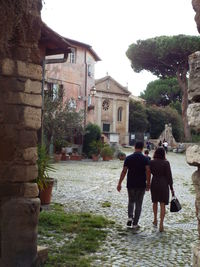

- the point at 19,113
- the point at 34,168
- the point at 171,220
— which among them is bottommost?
the point at 171,220

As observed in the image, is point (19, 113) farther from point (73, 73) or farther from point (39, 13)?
point (73, 73)

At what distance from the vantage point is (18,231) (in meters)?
4.46

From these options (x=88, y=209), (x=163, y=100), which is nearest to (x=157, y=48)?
(x=163, y=100)

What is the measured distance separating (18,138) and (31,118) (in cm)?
28

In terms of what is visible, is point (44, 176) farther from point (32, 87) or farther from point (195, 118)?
point (195, 118)

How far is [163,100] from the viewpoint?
68.4m

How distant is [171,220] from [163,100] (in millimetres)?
61225

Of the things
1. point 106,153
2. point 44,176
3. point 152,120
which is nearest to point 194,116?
point 44,176

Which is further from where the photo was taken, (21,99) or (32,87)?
(32,87)

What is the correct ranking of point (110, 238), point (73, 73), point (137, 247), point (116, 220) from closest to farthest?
1. point (137, 247)
2. point (110, 238)
3. point (116, 220)
4. point (73, 73)

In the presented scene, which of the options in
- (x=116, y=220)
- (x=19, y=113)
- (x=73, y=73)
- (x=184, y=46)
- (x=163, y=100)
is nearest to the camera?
(x=19, y=113)

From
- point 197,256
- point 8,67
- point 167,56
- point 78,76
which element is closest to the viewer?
point 197,256

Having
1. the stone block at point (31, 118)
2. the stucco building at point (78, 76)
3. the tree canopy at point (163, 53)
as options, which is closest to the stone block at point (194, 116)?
the stone block at point (31, 118)

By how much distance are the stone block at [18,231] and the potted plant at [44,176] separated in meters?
2.89
